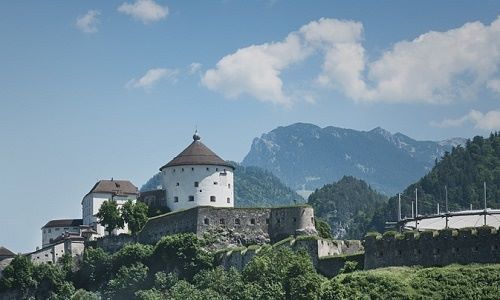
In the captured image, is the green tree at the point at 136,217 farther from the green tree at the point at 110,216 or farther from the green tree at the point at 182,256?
the green tree at the point at 182,256

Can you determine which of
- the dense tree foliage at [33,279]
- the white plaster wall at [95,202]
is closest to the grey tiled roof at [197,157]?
the white plaster wall at [95,202]

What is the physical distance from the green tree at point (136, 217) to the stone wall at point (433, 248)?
106 ft

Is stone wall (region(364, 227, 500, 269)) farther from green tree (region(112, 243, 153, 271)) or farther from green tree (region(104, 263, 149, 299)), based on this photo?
green tree (region(112, 243, 153, 271))

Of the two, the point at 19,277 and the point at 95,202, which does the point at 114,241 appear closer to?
the point at 19,277

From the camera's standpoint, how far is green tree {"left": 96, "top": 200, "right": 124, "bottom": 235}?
4205 inches

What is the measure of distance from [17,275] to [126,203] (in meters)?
13.0

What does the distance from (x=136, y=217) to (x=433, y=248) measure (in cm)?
3956

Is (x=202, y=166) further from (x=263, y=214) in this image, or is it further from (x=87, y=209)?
(x=87, y=209)

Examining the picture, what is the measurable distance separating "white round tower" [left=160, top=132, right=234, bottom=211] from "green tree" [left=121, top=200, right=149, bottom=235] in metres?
3.22

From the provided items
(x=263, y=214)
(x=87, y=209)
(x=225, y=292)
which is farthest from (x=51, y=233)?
(x=225, y=292)

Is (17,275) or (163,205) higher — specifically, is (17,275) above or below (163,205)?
below

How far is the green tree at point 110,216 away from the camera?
106812mm

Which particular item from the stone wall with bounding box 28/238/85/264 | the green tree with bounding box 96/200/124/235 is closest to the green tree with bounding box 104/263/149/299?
the green tree with bounding box 96/200/124/235

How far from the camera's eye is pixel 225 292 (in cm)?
8162
